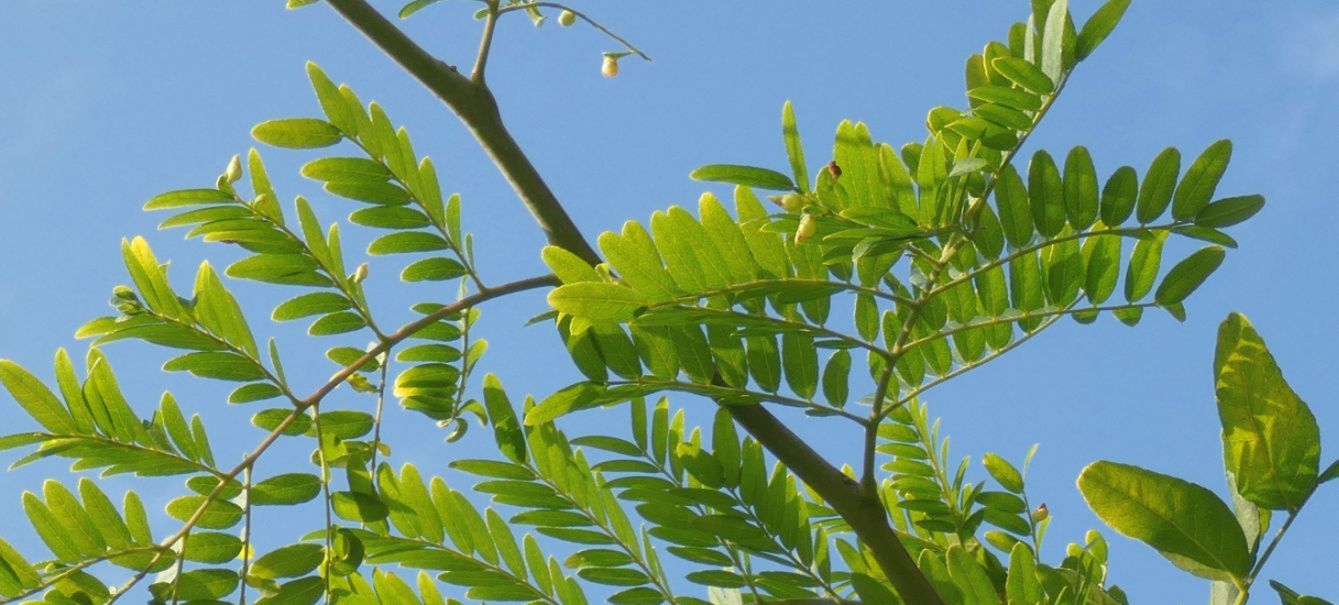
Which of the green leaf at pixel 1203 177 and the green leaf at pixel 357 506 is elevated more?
the green leaf at pixel 1203 177

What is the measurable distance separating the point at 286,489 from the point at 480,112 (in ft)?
1.46

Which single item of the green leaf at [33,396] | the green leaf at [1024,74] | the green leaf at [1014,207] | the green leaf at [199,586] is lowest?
the green leaf at [199,586]

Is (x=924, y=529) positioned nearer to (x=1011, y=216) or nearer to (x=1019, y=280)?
(x=1019, y=280)

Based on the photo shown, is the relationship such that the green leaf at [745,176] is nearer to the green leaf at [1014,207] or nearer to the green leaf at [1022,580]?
the green leaf at [1014,207]

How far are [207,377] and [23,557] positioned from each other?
25cm

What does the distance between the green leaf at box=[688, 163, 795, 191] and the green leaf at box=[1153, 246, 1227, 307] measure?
43 cm

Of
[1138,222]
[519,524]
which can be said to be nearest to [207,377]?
[519,524]

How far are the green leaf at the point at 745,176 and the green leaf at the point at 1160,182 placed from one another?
34 centimetres

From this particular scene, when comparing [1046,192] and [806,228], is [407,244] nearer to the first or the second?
[806,228]

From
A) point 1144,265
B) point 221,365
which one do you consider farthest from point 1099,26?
point 221,365

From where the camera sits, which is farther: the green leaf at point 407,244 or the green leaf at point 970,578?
the green leaf at point 407,244

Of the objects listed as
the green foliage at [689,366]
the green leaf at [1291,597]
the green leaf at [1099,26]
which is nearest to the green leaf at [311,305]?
the green foliage at [689,366]

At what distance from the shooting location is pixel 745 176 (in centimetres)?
111

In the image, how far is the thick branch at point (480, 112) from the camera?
3.98 ft
